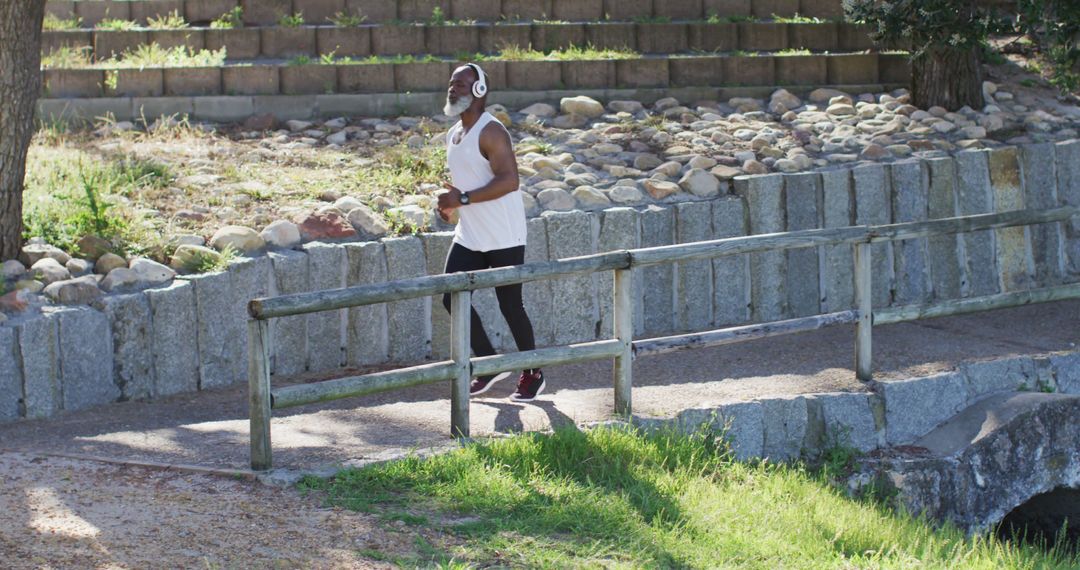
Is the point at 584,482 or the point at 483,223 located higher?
the point at 483,223

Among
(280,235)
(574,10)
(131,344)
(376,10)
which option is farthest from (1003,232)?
(131,344)

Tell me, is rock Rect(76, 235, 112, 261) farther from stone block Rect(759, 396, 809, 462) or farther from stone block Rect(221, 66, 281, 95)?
stone block Rect(759, 396, 809, 462)

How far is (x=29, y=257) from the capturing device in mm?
7621

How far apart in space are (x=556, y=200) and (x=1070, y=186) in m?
4.34

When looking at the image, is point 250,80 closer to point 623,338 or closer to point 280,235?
point 280,235

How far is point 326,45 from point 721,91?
3468 millimetres

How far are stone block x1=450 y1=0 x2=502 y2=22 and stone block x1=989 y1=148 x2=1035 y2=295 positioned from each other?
181 inches

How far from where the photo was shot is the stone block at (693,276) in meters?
9.28

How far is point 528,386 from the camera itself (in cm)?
707

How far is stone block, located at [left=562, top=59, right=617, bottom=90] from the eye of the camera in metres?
11.3

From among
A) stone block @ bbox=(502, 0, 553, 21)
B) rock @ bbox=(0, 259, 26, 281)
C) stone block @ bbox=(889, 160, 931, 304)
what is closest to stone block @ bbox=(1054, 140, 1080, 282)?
stone block @ bbox=(889, 160, 931, 304)

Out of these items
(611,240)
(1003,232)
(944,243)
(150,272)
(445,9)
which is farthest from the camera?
(445,9)

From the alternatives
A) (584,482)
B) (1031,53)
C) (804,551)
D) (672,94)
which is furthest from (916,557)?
(1031,53)

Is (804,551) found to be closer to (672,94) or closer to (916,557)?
(916,557)
